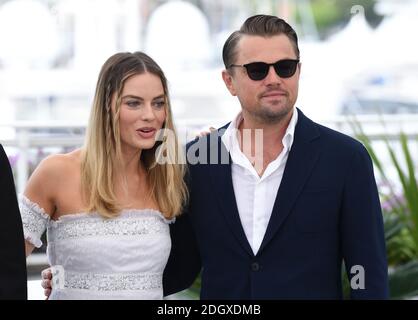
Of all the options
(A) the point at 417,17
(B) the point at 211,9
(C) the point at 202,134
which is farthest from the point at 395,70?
(C) the point at 202,134

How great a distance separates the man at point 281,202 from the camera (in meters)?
2.84

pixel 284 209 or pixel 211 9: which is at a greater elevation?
pixel 211 9

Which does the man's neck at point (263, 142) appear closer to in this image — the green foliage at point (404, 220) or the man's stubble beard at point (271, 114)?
the man's stubble beard at point (271, 114)

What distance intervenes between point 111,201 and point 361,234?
0.82 m

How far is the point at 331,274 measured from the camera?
285cm

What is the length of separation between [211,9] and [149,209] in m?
15.9

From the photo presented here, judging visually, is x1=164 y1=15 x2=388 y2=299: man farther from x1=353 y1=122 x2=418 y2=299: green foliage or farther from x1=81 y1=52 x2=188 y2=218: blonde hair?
x1=353 y1=122 x2=418 y2=299: green foliage

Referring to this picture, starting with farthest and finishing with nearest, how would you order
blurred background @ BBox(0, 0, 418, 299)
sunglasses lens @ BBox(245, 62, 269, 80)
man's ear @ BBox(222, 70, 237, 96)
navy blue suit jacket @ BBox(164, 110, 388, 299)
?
blurred background @ BBox(0, 0, 418, 299), man's ear @ BBox(222, 70, 237, 96), sunglasses lens @ BBox(245, 62, 269, 80), navy blue suit jacket @ BBox(164, 110, 388, 299)

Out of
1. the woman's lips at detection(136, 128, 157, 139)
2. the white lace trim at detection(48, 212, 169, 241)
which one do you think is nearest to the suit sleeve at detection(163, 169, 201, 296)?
the white lace trim at detection(48, 212, 169, 241)

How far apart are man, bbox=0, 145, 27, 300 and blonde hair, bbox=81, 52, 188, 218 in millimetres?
713

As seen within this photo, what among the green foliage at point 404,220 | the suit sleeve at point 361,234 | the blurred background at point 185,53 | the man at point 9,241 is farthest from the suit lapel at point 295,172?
the blurred background at point 185,53

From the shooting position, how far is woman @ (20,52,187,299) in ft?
9.75

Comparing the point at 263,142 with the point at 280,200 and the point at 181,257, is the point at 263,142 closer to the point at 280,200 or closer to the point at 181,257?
the point at 280,200
